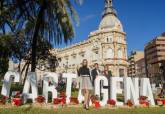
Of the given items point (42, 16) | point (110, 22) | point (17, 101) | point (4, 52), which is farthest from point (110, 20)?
point (17, 101)

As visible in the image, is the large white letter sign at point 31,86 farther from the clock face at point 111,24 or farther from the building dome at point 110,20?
the clock face at point 111,24

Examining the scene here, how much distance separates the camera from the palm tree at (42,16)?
19172mm

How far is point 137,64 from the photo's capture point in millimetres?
169500

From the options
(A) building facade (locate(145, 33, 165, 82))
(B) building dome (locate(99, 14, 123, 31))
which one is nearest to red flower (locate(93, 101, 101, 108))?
(B) building dome (locate(99, 14, 123, 31))

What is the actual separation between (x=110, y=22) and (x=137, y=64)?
2832 inches

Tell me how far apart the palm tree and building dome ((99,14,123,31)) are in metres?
76.8

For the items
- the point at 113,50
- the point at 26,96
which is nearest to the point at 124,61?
the point at 113,50

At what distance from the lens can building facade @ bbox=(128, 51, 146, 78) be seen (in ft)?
537

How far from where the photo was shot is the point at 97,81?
15430 mm

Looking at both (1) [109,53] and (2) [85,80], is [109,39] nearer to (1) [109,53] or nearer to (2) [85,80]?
(1) [109,53]

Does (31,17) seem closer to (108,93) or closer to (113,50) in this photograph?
(108,93)

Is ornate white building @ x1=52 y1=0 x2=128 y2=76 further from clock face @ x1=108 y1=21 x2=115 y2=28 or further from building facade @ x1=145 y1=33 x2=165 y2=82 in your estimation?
building facade @ x1=145 y1=33 x2=165 y2=82

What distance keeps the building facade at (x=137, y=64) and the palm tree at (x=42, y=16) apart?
143350 millimetres

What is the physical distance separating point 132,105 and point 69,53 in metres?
93.0
